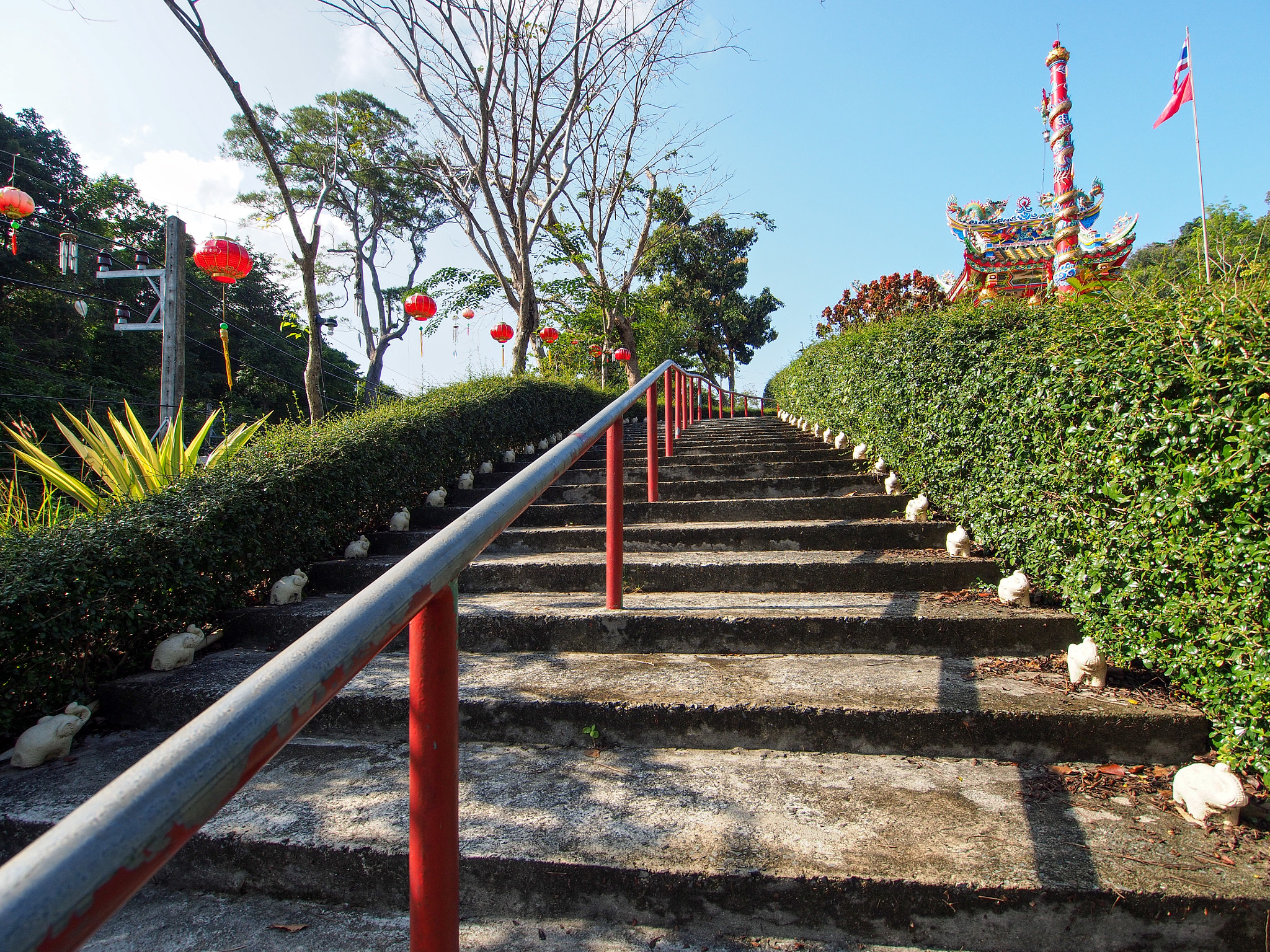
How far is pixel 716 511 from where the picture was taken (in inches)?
171

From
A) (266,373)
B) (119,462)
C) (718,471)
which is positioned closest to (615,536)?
(119,462)

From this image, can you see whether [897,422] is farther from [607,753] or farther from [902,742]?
[607,753]

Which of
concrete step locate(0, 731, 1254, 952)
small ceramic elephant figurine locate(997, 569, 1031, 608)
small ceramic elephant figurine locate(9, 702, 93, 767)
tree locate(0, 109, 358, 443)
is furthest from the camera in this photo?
tree locate(0, 109, 358, 443)

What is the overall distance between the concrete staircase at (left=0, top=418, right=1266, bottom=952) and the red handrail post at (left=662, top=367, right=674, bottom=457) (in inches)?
111

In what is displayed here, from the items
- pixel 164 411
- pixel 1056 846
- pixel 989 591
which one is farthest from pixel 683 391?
pixel 1056 846

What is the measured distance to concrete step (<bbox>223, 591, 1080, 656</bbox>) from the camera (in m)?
2.61

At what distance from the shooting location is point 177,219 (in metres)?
8.89

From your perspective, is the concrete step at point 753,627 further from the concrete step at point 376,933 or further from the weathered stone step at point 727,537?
the concrete step at point 376,933

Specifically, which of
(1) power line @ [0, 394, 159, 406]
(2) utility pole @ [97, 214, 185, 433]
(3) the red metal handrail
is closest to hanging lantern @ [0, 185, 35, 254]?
(2) utility pole @ [97, 214, 185, 433]

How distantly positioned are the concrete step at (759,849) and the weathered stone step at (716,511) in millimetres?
2177

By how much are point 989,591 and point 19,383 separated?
20167mm

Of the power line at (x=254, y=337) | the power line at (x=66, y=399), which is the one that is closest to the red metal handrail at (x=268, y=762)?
the power line at (x=66, y=399)

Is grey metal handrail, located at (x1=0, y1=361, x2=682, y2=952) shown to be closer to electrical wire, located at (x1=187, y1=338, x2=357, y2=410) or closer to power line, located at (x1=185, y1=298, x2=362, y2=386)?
electrical wire, located at (x1=187, y1=338, x2=357, y2=410)

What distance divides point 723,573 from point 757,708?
1.23 m
